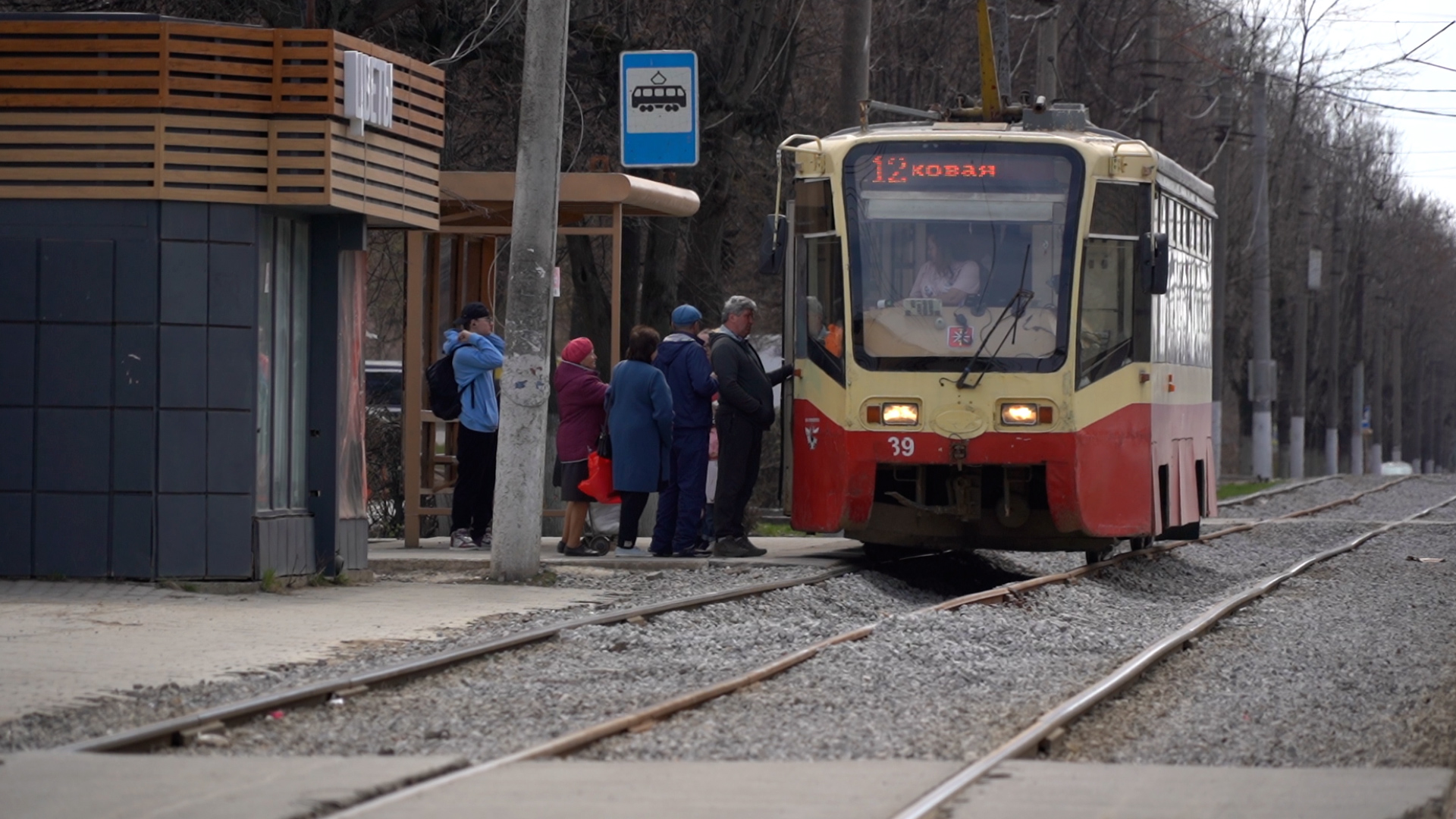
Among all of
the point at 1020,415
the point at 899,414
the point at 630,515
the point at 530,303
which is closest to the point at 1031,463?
the point at 1020,415

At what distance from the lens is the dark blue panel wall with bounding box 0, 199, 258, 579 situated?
1233 cm

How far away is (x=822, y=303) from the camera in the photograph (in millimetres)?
14273

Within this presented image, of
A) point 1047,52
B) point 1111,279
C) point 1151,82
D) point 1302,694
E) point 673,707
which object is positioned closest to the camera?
point 673,707

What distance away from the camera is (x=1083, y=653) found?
10.9 metres

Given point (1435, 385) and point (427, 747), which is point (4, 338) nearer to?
point (427, 747)

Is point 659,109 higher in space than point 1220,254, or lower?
lower

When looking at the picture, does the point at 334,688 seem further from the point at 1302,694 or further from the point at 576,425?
the point at 576,425

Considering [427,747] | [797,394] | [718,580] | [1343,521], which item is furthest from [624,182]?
[1343,521]

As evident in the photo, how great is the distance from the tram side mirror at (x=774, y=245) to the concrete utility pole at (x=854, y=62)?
6.06 metres

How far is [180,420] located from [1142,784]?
24.0 ft

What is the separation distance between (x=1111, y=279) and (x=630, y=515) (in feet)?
12.9

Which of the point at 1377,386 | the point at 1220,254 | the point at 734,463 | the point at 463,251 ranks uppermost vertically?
the point at 1220,254

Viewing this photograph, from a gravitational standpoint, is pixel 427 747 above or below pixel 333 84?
below

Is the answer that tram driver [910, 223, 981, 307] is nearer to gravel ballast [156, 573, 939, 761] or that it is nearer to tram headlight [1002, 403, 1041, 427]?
tram headlight [1002, 403, 1041, 427]
